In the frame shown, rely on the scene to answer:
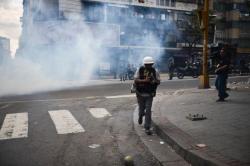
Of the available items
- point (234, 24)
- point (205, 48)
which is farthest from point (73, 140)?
point (234, 24)

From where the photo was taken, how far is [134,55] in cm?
3472

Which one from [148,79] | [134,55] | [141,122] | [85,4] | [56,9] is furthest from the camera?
[134,55]

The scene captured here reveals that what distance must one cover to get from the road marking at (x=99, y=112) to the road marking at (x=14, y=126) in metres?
1.95

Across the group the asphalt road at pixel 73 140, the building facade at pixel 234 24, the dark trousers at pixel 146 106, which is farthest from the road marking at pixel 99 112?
the building facade at pixel 234 24

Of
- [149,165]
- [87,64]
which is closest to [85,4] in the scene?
[87,64]

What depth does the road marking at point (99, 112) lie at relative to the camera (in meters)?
9.14

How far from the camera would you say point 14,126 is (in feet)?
25.3

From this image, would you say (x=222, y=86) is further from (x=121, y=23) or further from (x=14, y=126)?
(x=121, y=23)

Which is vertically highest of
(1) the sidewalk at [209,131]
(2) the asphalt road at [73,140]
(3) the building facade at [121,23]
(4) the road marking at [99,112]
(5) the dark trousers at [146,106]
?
(3) the building facade at [121,23]

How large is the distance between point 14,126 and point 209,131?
15.4 ft

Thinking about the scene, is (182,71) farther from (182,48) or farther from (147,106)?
(147,106)

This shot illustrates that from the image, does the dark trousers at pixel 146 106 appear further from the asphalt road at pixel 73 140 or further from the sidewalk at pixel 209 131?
the asphalt road at pixel 73 140

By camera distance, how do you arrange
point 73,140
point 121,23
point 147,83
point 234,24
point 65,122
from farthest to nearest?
1. point 234,24
2. point 121,23
3. point 65,122
4. point 147,83
5. point 73,140

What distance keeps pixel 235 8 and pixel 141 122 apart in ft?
149
